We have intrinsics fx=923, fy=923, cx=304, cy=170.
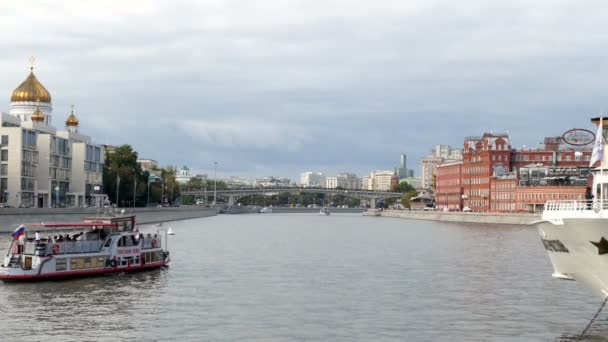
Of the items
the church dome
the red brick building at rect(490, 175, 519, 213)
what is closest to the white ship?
the church dome

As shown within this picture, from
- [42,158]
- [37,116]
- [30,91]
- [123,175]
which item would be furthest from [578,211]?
[123,175]

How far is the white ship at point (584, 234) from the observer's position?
3528cm

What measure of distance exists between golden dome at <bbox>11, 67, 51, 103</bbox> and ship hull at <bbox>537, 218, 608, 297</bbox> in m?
143

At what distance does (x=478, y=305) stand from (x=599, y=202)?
11.4 m

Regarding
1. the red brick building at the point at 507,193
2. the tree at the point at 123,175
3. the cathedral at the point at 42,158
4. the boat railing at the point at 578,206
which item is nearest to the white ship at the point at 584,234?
the boat railing at the point at 578,206

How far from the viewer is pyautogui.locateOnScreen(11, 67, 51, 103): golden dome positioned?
555 ft

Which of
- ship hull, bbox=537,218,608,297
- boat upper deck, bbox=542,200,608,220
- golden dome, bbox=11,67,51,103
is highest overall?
golden dome, bbox=11,67,51,103

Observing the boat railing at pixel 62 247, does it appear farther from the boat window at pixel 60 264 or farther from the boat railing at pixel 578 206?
the boat railing at pixel 578 206

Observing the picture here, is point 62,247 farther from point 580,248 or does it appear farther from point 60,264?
point 580,248

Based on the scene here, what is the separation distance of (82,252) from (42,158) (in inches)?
3702

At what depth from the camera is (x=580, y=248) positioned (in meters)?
36.7

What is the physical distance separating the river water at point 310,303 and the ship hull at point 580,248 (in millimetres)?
2559

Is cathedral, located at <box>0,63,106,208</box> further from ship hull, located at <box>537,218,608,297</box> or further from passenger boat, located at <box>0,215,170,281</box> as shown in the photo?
ship hull, located at <box>537,218,608,297</box>

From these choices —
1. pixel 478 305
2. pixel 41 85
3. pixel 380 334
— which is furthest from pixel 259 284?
pixel 41 85
